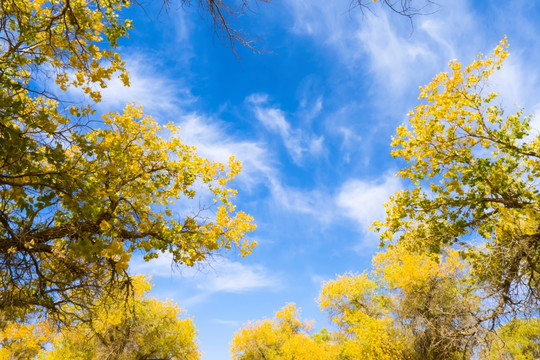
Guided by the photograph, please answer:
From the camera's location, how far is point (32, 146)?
3.03 metres

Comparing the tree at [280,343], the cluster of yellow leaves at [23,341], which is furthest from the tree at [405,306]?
the cluster of yellow leaves at [23,341]

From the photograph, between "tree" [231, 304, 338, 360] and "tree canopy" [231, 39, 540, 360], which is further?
"tree" [231, 304, 338, 360]

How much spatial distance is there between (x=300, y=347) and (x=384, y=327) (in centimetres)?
1139

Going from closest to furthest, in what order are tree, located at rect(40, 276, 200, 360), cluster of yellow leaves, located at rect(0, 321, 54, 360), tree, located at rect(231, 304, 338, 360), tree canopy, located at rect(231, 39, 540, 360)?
tree canopy, located at rect(231, 39, 540, 360), cluster of yellow leaves, located at rect(0, 321, 54, 360), tree, located at rect(40, 276, 200, 360), tree, located at rect(231, 304, 338, 360)

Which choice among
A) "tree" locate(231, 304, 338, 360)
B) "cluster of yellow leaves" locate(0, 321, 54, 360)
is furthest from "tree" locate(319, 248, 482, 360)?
"cluster of yellow leaves" locate(0, 321, 54, 360)

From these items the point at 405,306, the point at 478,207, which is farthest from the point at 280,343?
the point at 478,207

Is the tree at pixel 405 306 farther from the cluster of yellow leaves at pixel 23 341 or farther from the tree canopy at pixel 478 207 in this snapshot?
the cluster of yellow leaves at pixel 23 341

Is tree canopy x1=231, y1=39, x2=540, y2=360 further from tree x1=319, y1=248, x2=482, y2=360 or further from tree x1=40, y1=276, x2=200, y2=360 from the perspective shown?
tree x1=40, y1=276, x2=200, y2=360

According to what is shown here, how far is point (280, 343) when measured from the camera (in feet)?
106

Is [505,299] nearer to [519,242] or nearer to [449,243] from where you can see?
[519,242]

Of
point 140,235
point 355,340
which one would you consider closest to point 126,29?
point 140,235

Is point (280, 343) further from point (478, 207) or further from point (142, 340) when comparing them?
point (478, 207)

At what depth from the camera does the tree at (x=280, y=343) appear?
28047 millimetres

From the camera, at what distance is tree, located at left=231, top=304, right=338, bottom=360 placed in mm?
28047
